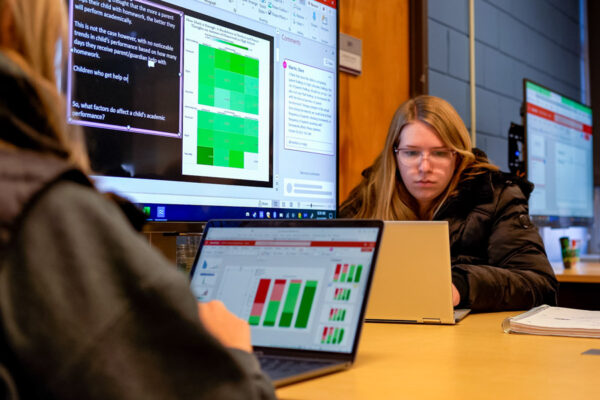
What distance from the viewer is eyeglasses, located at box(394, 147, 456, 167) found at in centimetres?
190

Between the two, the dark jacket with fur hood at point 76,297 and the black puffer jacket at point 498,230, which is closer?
the dark jacket with fur hood at point 76,297

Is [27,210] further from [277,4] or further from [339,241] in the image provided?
[277,4]

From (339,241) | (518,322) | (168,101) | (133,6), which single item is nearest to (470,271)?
(518,322)

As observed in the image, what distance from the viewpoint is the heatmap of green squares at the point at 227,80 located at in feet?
4.02

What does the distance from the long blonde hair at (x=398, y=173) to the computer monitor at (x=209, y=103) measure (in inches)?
18.1

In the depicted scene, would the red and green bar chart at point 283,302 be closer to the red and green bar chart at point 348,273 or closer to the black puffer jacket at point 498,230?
the red and green bar chart at point 348,273

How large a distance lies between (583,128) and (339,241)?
3084 mm

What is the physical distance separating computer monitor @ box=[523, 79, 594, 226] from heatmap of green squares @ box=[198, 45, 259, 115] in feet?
6.01

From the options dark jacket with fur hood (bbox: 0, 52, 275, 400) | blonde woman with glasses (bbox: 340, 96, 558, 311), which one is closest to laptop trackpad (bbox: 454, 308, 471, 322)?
blonde woman with glasses (bbox: 340, 96, 558, 311)

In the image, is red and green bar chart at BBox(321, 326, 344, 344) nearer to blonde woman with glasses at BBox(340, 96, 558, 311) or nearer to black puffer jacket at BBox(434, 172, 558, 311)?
black puffer jacket at BBox(434, 172, 558, 311)

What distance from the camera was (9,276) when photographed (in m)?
0.42

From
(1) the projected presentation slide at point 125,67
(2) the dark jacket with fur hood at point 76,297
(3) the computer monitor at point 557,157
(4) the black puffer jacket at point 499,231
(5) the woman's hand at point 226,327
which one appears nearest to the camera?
(2) the dark jacket with fur hood at point 76,297

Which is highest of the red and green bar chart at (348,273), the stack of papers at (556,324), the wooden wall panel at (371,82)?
the wooden wall panel at (371,82)

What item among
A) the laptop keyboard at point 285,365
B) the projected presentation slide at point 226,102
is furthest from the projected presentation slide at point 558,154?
the laptop keyboard at point 285,365
